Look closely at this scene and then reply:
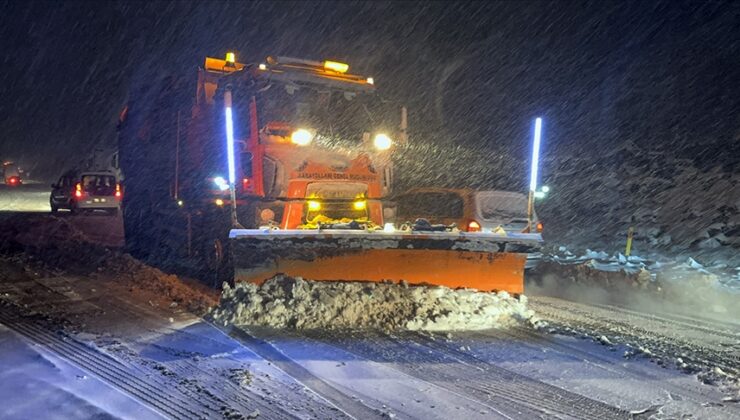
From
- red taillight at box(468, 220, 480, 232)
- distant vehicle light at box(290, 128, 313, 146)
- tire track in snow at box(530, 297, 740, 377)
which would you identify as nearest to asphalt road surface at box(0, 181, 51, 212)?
distant vehicle light at box(290, 128, 313, 146)

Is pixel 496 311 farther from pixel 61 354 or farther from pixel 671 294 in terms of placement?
pixel 61 354

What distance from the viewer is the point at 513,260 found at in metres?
7.37

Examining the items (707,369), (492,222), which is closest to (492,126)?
(492,222)

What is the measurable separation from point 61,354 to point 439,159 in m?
16.6

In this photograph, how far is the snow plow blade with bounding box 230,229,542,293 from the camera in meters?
6.79

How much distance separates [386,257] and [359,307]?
83cm

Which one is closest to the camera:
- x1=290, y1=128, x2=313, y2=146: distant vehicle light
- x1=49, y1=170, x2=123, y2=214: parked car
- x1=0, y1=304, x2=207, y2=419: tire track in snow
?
x1=0, y1=304, x2=207, y2=419: tire track in snow

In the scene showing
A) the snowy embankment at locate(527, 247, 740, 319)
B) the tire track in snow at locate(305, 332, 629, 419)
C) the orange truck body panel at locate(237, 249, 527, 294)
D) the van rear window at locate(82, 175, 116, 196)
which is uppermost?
the van rear window at locate(82, 175, 116, 196)

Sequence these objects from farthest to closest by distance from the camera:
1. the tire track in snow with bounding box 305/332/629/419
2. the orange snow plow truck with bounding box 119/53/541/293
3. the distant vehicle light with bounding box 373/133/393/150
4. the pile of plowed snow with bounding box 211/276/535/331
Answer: the distant vehicle light with bounding box 373/133/393/150
the orange snow plow truck with bounding box 119/53/541/293
the pile of plowed snow with bounding box 211/276/535/331
the tire track in snow with bounding box 305/332/629/419

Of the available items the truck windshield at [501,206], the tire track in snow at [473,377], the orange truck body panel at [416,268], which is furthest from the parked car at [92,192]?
the tire track in snow at [473,377]

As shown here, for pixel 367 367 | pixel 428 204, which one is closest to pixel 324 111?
pixel 428 204

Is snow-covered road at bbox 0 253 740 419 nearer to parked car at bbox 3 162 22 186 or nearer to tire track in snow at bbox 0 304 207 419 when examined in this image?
tire track in snow at bbox 0 304 207 419

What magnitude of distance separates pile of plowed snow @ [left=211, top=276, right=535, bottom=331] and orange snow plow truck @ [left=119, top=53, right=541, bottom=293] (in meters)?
0.30

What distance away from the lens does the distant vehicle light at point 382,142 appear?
349 inches
